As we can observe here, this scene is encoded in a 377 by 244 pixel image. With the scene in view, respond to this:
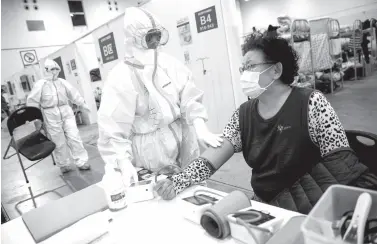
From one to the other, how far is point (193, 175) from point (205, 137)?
24 cm

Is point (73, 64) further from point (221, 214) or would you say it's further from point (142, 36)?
point (221, 214)

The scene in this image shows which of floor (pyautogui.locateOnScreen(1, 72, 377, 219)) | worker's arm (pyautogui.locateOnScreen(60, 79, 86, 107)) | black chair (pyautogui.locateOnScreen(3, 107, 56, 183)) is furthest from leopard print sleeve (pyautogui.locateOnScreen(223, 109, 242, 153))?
worker's arm (pyautogui.locateOnScreen(60, 79, 86, 107))

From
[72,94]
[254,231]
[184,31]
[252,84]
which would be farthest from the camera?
[72,94]

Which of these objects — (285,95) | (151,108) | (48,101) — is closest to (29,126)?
(48,101)

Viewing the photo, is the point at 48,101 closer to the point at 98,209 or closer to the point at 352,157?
the point at 98,209

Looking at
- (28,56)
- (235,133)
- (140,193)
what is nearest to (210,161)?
(235,133)

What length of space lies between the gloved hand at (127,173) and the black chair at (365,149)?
0.93 metres

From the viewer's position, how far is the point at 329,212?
57cm

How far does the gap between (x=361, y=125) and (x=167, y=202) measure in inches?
133

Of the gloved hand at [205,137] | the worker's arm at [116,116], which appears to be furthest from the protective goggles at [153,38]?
the gloved hand at [205,137]

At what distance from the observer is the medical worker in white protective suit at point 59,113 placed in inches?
144

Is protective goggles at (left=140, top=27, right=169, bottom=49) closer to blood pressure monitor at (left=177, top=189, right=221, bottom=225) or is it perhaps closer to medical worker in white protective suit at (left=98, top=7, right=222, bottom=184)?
medical worker in white protective suit at (left=98, top=7, right=222, bottom=184)

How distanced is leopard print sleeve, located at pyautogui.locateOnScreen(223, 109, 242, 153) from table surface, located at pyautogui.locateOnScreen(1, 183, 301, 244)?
302 mm

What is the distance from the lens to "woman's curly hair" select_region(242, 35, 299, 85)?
3.82ft
